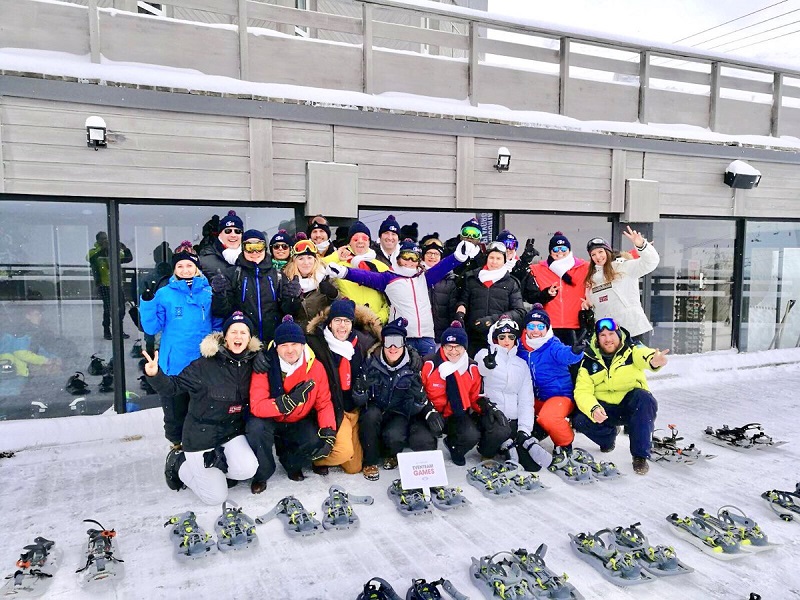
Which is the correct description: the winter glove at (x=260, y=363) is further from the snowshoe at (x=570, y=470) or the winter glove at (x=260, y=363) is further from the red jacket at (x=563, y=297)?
the red jacket at (x=563, y=297)

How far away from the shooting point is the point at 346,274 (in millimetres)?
4641

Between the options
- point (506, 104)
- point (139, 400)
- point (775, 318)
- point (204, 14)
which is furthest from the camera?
point (775, 318)

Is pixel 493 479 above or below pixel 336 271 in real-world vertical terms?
below

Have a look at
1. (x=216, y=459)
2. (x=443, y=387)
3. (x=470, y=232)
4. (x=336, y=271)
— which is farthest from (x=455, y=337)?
(x=216, y=459)

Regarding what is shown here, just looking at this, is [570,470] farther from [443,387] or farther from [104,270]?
[104,270]

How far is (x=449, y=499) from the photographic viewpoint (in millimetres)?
3580

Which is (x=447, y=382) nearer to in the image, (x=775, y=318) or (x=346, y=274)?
(x=346, y=274)

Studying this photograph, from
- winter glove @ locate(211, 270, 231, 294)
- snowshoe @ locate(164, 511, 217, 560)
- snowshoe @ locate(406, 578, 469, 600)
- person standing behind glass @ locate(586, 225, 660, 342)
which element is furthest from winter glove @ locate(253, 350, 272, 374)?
person standing behind glass @ locate(586, 225, 660, 342)

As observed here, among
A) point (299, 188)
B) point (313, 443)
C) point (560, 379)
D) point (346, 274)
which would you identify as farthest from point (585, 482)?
point (299, 188)

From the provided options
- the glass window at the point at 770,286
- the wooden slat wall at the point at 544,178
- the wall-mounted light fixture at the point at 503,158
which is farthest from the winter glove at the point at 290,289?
the glass window at the point at 770,286

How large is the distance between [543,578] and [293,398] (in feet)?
6.60

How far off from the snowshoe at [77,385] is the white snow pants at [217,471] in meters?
2.40

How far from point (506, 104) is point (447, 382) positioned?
453 cm

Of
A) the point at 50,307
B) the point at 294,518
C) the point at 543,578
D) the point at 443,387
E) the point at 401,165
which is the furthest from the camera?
the point at 401,165
